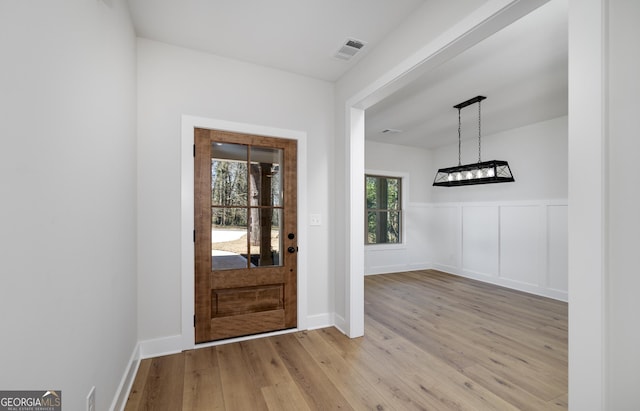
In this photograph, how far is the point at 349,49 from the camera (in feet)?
8.55

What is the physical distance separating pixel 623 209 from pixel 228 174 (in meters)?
2.74

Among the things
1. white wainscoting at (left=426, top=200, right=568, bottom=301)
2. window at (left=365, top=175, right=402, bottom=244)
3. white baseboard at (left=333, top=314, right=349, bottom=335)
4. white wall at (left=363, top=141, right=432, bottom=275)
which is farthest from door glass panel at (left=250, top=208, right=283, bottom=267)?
white wainscoting at (left=426, top=200, right=568, bottom=301)

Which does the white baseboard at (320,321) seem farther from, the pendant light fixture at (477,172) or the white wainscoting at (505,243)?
the white wainscoting at (505,243)

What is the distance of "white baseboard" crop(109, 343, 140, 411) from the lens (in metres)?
1.71

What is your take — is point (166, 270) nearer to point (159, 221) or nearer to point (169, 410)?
point (159, 221)

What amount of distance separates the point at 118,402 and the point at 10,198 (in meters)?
1.63

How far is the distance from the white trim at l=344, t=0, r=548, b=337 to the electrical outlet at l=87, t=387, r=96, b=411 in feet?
6.85

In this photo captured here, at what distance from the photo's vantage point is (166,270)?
2500mm

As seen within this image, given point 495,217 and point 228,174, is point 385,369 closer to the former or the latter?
point 228,174

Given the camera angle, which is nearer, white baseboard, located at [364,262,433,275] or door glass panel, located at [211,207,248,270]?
door glass panel, located at [211,207,248,270]

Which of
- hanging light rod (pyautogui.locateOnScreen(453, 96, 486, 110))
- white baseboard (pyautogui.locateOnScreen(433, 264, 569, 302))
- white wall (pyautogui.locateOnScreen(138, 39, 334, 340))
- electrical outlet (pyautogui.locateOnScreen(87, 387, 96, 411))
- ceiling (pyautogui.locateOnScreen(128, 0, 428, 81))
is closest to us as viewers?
electrical outlet (pyautogui.locateOnScreen(87, 387, 96, 411))

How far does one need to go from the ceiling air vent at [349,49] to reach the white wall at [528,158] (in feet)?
12.4

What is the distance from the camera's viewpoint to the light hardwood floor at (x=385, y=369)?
6.19 ft

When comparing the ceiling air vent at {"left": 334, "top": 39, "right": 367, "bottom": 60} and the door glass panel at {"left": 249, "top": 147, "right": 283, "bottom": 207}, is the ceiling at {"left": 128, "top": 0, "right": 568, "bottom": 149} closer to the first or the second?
the ceiling air vent at {"left": 334, "top": 39, "right": 367, "bottom": 60}
